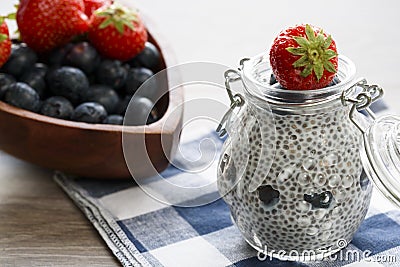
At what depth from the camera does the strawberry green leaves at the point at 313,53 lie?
0.69 m

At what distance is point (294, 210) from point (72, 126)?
0.31m

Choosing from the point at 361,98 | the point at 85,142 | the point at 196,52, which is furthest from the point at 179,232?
the point at 196,52

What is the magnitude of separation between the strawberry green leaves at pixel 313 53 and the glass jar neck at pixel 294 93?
0.06 ft

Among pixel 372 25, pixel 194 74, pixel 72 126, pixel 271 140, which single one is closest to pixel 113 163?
pixel 72 126

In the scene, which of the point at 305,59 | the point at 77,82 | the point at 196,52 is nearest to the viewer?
the point at 305,59

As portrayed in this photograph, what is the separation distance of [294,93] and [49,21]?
0.45 m

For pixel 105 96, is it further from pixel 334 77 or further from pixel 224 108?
pixel 334 77

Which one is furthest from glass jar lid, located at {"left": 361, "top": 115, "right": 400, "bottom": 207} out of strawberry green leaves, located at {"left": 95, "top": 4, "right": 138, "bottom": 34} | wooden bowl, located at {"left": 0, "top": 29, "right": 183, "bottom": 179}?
strawberry green leaves, located at {"left": 95, "top": 4, "right": 138, "bottom": 34}

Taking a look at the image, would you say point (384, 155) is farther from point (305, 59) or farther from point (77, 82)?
point (77, 82)

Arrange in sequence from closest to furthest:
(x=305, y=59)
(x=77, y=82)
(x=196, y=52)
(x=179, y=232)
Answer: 1. (x=305, y=59)
2. (x=179, y=232)
3. (x=77, y=82)
4. (x=196, y=52)

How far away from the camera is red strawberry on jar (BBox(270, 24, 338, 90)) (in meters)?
0.69

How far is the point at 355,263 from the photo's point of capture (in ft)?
2.54

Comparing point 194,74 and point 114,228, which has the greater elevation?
point 194,74

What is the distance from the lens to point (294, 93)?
703mm
